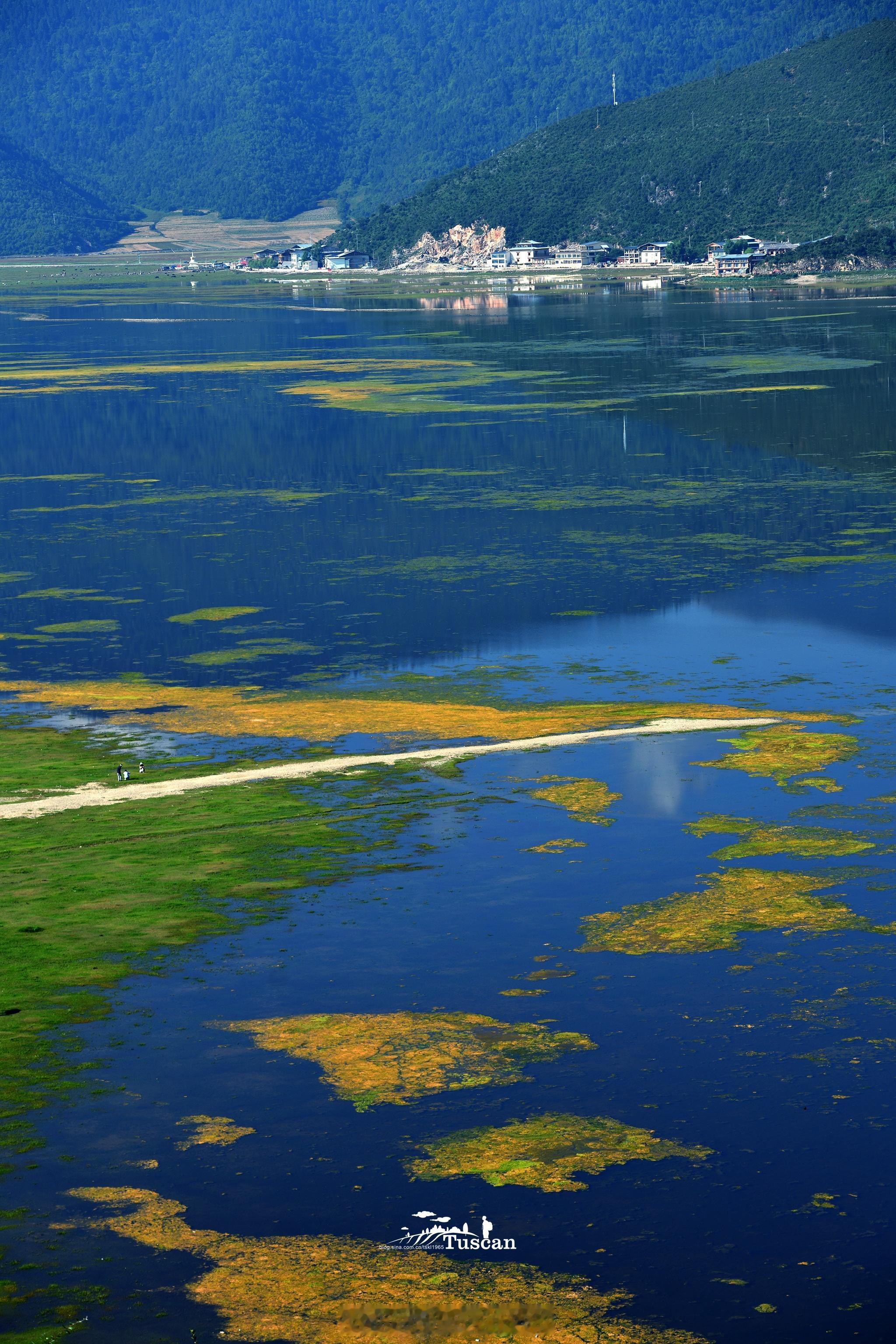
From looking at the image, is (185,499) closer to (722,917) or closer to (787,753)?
(787,753)

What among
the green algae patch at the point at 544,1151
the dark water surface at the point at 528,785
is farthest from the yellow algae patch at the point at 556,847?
the green algae patch at the point at 544,1151

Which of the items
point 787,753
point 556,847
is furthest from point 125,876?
point 787,753

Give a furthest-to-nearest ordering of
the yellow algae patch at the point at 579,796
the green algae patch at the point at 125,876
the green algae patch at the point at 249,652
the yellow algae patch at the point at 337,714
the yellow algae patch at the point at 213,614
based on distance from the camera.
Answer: the yellow algae patch at the point at 213,614 → the green algae patch at the point at 249,652 → the yellow algae patch at the point at 337,714 → the yellow algae patch at the point at 579,796 → the green algae patch at the point at 125,876

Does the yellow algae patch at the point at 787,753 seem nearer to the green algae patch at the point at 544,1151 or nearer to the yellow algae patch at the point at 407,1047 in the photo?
the yellow algae patch at the point at 407,1047

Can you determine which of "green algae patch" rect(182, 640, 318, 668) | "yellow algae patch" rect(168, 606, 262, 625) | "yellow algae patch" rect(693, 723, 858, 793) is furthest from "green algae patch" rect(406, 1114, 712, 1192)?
"yellow algae patch" rect(168, 606, 262, 625)

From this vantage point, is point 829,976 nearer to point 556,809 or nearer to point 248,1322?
point 556,809

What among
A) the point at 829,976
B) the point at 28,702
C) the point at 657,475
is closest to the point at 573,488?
the point at 657,475
